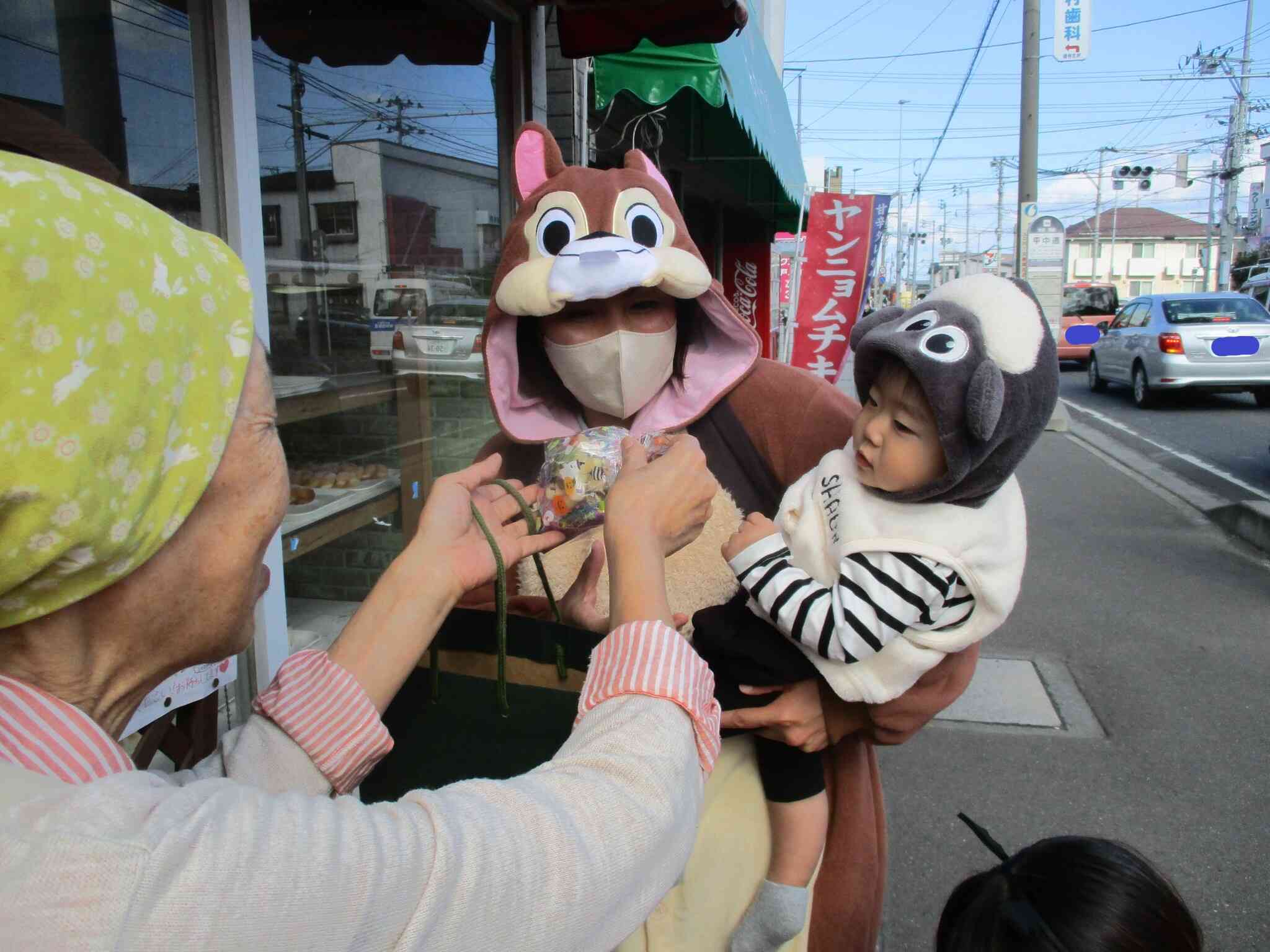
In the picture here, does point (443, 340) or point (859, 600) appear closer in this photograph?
point (859, 600)

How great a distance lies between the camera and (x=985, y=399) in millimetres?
1287

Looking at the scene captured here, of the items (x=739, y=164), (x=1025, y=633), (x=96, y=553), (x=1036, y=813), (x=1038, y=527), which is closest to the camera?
(x=96, y=553)

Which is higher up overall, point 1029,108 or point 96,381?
point 1029,108

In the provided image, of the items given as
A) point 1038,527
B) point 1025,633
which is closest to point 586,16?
point 1025,633

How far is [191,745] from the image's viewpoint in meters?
2.38

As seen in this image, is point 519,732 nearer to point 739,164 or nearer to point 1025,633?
point 1025,633

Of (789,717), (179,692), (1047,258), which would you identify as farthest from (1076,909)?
(1047,258)

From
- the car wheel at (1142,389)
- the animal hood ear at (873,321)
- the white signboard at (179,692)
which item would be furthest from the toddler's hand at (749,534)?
the car wheel at (1142,389)

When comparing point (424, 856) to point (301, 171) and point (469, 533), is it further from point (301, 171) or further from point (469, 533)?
point (301, 171)

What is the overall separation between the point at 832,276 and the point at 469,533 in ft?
14.5

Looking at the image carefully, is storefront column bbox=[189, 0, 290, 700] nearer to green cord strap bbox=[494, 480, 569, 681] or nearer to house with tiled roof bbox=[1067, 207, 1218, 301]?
green cord strap bbox=[494, 480, 569, 681]

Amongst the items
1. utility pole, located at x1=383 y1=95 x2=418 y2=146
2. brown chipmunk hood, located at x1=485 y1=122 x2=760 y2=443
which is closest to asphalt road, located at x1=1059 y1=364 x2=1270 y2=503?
utility pole, located at x1=383 y1=95 x2=418 y2=146

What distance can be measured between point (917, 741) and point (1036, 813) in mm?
626

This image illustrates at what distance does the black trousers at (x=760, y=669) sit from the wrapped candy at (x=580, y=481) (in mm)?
296
